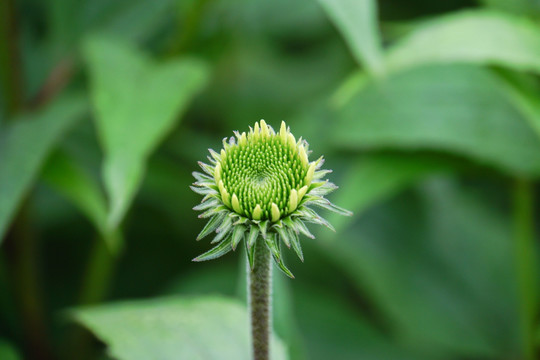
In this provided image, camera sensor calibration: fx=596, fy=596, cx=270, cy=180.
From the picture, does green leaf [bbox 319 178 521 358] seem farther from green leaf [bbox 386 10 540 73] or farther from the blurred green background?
green leaf [bbox 386 10 540 73]

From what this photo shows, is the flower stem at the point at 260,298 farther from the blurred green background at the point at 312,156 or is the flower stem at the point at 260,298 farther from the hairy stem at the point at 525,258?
the hairy stem at the point at 525,258

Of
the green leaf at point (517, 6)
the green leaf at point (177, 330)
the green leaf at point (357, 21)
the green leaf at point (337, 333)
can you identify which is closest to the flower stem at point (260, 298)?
the green leaf at point (177, 330)

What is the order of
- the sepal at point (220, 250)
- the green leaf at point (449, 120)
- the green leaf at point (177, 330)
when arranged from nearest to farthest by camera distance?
the sepal at point (220, 250)
the green leaf at point (177, 330)
the green leaf at point (449, 120)

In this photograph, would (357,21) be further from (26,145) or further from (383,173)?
(26,145)

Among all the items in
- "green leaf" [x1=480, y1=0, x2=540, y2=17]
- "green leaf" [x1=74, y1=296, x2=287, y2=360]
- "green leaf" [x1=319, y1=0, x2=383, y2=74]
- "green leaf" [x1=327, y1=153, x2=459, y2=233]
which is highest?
"green leaf" [x1=480, y1=0, x2=540, y2=17]

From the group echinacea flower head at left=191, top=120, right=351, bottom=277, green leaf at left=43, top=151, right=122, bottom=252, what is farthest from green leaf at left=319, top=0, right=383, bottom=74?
green leaf at left=43, top=151, right=122, bottom=252

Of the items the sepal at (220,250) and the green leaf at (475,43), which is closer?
the sepal at (220,250)

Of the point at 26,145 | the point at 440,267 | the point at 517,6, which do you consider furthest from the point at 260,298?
the point at 440,267
